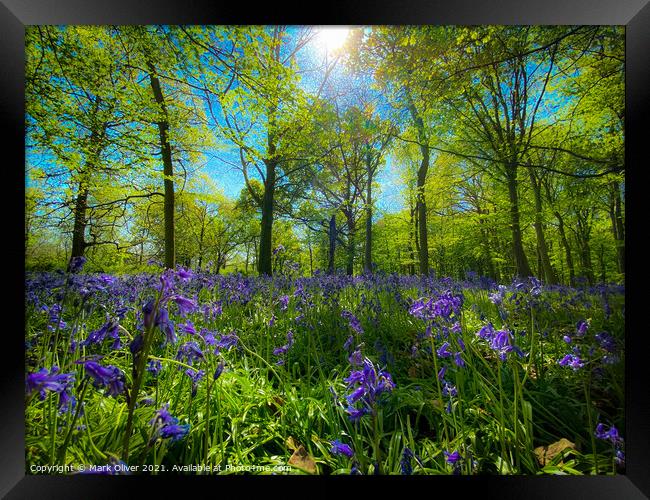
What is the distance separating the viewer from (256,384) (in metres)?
1.72

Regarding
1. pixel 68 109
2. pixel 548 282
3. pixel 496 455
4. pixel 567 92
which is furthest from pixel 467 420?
pixel 68 109

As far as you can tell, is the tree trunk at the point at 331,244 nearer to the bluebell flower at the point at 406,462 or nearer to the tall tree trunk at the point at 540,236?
the tall tree trunk at the point at 540,236

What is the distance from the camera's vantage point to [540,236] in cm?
230

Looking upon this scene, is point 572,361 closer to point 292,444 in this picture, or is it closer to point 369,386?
point 369,386

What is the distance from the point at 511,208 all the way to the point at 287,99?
2.03 metres

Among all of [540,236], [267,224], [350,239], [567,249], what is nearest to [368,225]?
[350,239]

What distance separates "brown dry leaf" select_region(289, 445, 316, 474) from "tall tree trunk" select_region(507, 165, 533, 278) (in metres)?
2.13

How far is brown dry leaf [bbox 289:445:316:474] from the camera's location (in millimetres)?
1366

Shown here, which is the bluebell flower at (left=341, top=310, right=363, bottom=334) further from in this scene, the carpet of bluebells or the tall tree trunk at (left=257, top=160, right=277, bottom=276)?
the tall tree trunk at (left=257, top=160, right=277, bottom=276)

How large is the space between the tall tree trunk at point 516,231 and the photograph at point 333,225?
2cm

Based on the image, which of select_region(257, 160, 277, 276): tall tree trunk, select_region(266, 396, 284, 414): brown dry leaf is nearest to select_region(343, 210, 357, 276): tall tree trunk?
select_region(257, 160, 277, 276): tall tree trunk

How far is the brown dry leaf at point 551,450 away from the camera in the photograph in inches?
54.0
